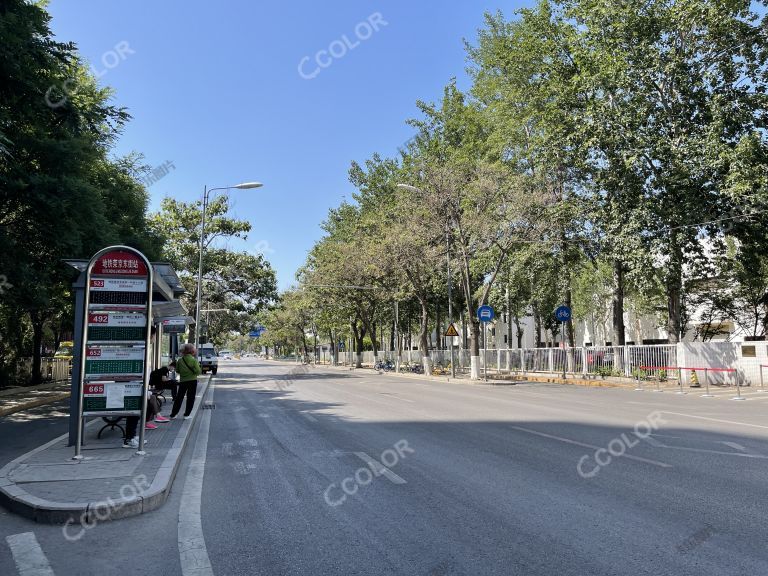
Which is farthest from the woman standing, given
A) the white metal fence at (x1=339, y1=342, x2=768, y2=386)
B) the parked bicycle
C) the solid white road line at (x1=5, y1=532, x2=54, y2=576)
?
the parked bicycle

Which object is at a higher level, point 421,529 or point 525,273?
point 525,273

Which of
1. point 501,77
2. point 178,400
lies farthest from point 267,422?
point 501,77

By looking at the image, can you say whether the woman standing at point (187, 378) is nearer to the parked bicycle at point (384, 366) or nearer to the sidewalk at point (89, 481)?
the sidewalk at point (89, 481)

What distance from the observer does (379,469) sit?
→ 7629 mm

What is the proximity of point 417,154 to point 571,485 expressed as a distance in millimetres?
39909


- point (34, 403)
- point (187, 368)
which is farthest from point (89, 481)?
point (34, 403)

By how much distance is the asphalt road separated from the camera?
173 inches

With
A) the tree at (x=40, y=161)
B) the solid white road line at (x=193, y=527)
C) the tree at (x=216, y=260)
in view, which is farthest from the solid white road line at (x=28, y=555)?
the tree at (x=216, y=260)

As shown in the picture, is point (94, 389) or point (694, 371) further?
point (694, 371)

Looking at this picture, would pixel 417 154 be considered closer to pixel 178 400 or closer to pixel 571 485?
pixel 178 400

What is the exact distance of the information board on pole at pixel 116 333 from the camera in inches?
328

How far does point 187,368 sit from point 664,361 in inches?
867

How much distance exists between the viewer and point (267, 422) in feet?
43.4

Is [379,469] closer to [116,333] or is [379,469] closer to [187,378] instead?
[116,333]
